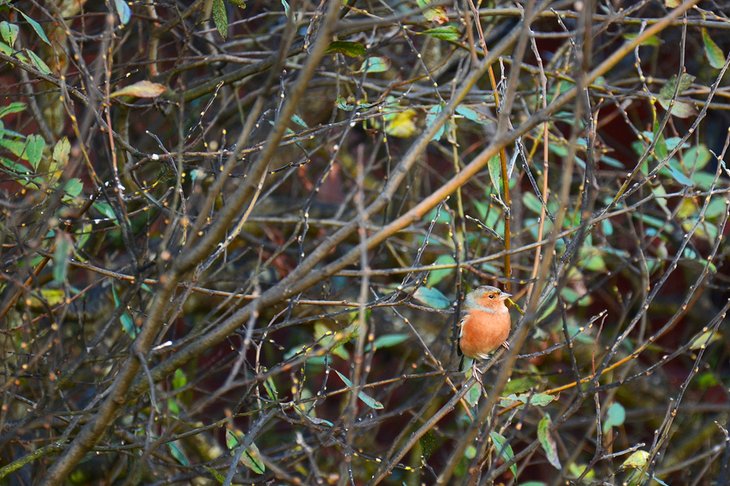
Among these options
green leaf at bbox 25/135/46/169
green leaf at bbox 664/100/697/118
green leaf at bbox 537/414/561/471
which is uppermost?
green leaf at bbox 25/135/46/169

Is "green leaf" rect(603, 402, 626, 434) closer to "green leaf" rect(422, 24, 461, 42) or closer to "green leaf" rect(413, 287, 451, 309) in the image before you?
"green leaf" rect(413, 287, 451, 309)

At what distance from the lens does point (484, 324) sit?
145 inches

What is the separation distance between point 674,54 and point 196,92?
388 cm

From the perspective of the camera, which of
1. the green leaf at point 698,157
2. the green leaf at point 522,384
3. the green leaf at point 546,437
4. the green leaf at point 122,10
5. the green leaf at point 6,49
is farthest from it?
the green leaf at point 698,157

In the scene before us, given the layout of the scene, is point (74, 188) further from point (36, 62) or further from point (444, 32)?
point (444, 32)

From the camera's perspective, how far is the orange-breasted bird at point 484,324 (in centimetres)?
366

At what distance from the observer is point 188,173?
3650 mm

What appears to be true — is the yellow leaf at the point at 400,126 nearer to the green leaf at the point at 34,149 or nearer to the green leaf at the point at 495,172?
the green leaf at the point at 495,172

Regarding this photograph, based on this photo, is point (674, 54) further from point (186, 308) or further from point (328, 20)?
point (328, 20)

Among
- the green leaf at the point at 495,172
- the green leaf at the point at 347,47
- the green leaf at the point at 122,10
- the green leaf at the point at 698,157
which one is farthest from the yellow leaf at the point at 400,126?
the green leaf at the point at 698,157

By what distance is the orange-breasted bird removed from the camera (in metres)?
3.66

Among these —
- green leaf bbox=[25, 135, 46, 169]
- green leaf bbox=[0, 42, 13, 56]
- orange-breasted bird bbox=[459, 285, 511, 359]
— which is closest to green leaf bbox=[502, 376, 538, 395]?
orange-breasted bird bbox=[459, 285, 511, 359]

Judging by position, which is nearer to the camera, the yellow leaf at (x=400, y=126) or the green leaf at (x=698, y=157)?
the yellow leaf at (x=400, y=126)

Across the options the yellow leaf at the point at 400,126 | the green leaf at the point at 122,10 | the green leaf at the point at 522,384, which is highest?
the green leaf at the point at 122,10
